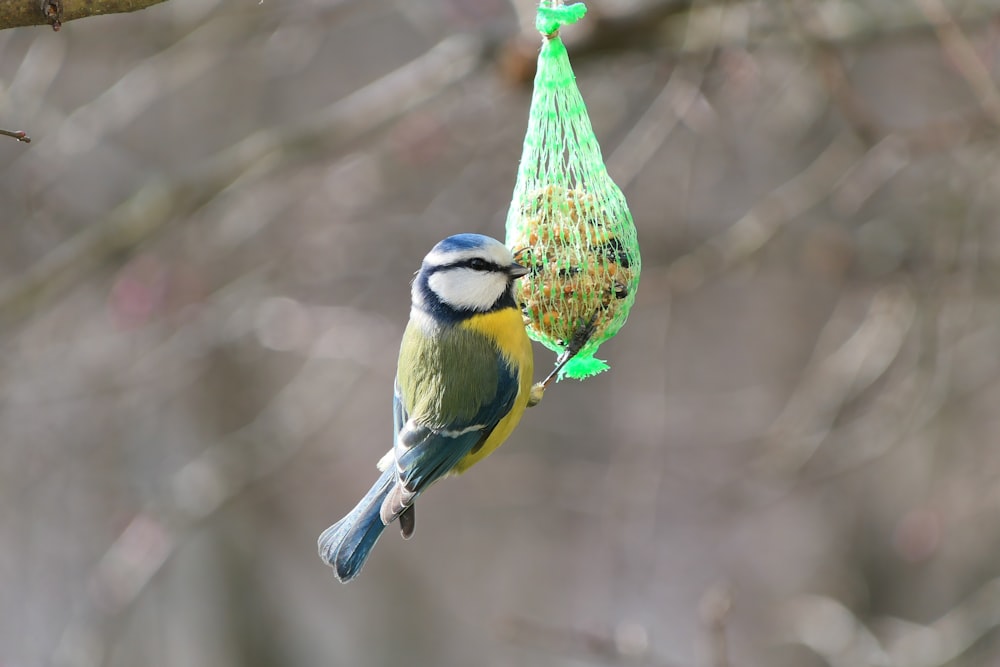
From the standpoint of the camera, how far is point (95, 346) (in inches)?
163

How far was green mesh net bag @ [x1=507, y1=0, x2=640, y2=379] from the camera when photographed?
235cm

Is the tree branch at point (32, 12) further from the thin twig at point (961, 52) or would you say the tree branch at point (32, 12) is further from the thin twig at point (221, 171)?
the thin twig at point (961, 52)

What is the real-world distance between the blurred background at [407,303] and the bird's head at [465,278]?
797 millimetres

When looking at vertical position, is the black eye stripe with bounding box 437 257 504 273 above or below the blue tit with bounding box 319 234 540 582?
above

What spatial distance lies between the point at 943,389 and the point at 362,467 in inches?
167

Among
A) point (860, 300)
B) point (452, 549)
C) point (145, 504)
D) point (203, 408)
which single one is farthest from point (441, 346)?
→ point (452, 549)

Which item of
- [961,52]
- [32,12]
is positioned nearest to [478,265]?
[32,12]

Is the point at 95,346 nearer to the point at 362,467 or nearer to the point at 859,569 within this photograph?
the point at 362,467

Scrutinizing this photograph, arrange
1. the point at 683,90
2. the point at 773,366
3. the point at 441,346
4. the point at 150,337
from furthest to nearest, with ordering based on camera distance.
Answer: the point at 773,366, the point at 150,337, the point at 683,90, the point at 441,346

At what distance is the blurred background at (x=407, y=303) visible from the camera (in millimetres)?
3328

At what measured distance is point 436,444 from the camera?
230 centimetres

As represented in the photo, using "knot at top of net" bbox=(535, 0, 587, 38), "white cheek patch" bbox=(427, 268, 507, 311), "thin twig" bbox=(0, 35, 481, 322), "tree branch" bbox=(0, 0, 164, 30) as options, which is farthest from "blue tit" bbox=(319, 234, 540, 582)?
"thin twig" bbox=(0, 35, 481, 322)

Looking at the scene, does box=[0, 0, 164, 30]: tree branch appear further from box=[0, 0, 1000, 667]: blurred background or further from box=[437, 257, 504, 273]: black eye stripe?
box=[0, 0, 1000, 667]: blurred background

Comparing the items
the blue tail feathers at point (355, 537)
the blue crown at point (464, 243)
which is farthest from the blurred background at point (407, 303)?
the blue crown at point (464, 243)
